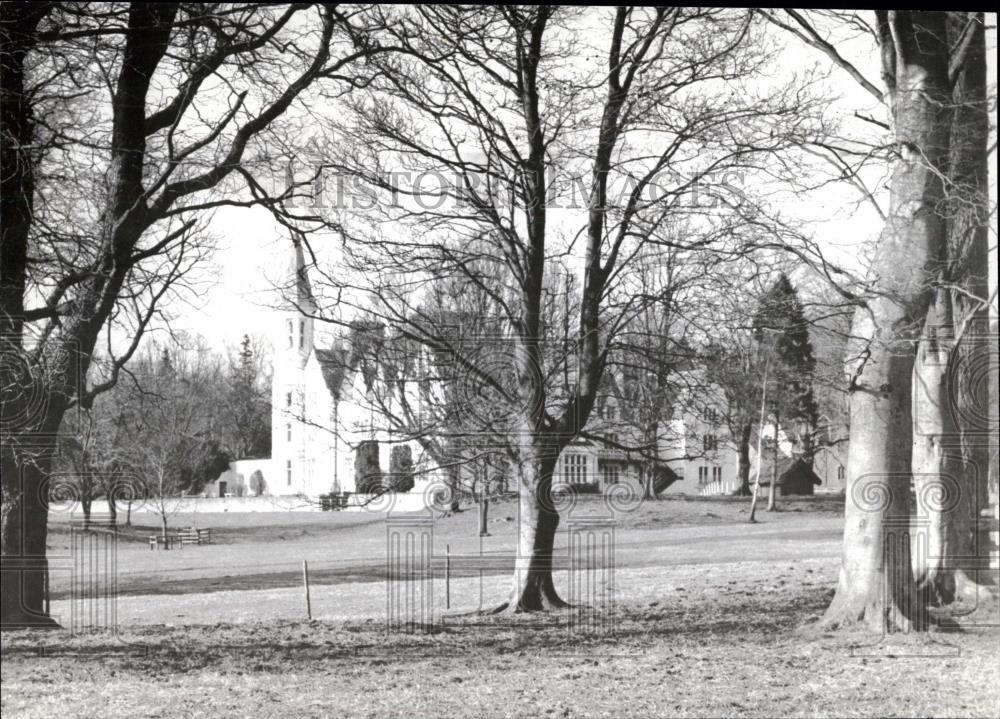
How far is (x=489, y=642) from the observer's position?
142 inches

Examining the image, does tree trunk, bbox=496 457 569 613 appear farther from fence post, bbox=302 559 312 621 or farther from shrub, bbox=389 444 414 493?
fence post, bbox=302 559 312 621

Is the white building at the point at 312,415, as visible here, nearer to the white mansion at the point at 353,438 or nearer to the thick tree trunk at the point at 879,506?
the white mansion at the point at 353,438

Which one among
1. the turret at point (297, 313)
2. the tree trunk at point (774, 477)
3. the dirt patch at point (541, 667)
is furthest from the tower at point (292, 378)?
the tree trunk at point (774, 477)

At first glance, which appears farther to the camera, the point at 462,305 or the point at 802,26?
the point at 802,26

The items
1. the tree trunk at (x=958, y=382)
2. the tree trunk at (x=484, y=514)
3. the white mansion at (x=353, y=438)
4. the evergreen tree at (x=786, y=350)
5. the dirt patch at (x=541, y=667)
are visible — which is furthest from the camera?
the tree trunk at (x=958, y=382)

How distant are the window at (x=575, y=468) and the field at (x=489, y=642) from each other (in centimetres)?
24

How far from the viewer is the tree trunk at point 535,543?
3.65 metres

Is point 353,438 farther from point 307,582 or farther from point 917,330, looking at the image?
point 917,330

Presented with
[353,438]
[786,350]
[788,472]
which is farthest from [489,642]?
[786,350]

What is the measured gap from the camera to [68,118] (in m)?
3.42

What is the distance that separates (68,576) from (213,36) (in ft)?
6.45

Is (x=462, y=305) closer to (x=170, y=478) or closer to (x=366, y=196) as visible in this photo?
(x=366, y=196)

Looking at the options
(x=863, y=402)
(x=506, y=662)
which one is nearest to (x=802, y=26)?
(x=863, y=402)

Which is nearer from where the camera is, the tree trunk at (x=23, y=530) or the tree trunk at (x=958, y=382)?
the tree trunk at (x=23, y=530)
